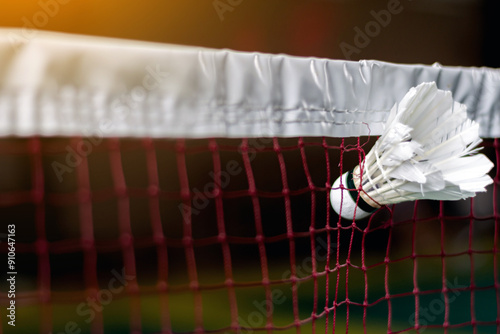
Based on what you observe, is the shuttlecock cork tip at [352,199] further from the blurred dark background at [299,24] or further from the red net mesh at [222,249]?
the blurred dark background at [299,24]

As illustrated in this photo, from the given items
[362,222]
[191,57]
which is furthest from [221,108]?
[362,222]

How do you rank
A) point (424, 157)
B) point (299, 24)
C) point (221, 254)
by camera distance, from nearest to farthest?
point (424, 157)
point (221, 254)
point (299, 24)

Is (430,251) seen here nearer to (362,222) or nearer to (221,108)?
(362,222)

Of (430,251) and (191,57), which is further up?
(191,57)

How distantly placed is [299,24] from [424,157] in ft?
11.6

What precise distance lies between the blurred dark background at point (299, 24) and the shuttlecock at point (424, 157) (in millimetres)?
3273

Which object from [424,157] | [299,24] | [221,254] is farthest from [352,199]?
[299,24]

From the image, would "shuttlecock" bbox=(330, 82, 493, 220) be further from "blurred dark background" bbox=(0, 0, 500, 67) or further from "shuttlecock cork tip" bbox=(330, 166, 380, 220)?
"blurred dark background" bbox=(0, 0, 500, 67)

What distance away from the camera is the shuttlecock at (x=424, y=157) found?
719 mm

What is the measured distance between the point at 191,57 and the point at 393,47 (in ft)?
12.3

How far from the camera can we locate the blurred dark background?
368cm

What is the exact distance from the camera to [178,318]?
2.66 meters

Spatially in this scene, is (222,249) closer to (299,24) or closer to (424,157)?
(299,24)

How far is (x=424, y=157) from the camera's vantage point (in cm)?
75
